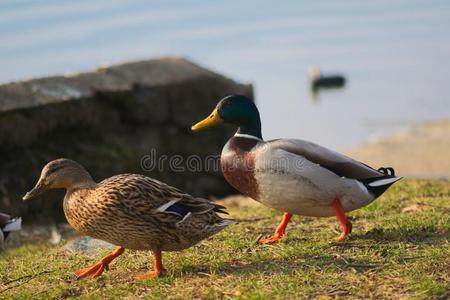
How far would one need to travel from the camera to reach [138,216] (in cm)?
462

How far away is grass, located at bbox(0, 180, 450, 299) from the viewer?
14.2 ft

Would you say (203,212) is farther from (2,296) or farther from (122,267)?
(2,296)

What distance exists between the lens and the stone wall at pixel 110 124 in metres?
8.82

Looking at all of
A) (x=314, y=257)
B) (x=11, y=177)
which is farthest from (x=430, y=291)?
(x=11, y=177)

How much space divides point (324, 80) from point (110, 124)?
1486cm

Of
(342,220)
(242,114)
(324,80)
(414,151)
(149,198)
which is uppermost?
(242,114)

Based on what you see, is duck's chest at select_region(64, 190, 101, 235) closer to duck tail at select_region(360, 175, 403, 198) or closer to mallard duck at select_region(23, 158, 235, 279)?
mallard duck at select_region(23, 158, 235, 279)

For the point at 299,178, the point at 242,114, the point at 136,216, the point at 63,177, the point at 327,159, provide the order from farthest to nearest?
the point at 242,114, the point at 327,159, the point at 299,178, the point at 63,177, the point at 136,216

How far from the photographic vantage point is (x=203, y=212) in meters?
4.79

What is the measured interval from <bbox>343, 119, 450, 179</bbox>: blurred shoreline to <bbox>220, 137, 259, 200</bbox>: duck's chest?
23.2ft

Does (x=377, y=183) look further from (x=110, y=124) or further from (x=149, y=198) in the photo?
(x=110, y=124)

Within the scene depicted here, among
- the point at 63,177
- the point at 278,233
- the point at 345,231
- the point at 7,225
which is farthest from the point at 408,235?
the point at 7,225

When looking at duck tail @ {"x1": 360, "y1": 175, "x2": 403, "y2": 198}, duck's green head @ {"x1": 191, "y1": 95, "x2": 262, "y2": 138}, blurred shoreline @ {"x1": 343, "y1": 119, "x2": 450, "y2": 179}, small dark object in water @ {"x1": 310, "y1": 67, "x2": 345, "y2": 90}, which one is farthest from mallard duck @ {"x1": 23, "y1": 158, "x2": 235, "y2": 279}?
small dark object in water @ {"x1": 310, "y1": 67, "x2": 345, "y2": 90}

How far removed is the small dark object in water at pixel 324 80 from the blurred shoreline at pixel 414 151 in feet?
21.2
